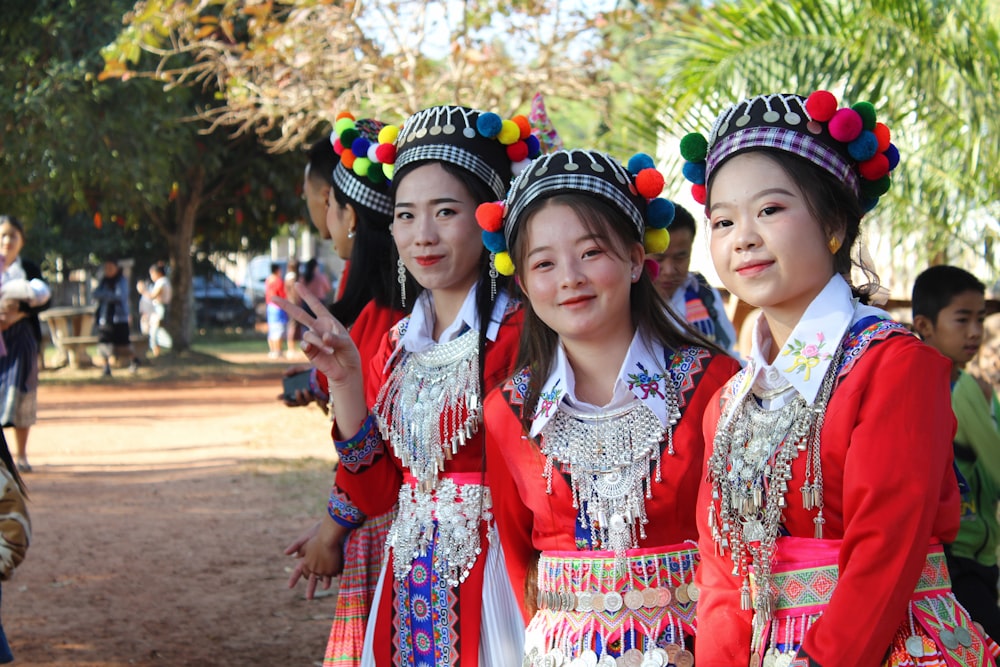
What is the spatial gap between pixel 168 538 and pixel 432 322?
5277 mm

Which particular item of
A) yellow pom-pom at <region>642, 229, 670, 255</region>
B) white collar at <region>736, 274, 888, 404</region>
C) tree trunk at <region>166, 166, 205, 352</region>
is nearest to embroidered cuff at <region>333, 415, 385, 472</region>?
yellow pom-pom at <region>642, 229, 670, 255</region>

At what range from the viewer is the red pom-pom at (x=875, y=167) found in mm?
2230

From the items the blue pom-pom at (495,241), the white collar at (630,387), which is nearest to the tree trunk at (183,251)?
the blue pom-pom at (495,241)

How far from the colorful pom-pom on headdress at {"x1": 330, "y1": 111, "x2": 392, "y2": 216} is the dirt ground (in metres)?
2.60

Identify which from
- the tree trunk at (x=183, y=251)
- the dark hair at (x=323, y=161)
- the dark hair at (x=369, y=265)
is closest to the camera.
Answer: the dark hair at (x=369, y=265)

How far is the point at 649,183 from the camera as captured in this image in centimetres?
267

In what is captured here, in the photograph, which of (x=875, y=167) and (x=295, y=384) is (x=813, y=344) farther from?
(x=295, y=384)

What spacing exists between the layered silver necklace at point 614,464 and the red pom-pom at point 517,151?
994 mm

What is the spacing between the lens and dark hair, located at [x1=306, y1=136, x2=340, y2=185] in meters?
4.40

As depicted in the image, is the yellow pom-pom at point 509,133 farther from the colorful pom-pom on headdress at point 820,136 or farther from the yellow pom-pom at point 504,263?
the colorful pom-pom on headdress at point 820,136

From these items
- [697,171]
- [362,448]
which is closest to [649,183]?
[697,171]

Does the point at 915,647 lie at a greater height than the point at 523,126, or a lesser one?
lesser

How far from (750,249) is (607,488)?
0.68m

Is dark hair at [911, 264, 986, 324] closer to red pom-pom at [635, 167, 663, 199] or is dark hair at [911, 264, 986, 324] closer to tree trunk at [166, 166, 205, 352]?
red pom-pom at [635, 167, 663, 199]
